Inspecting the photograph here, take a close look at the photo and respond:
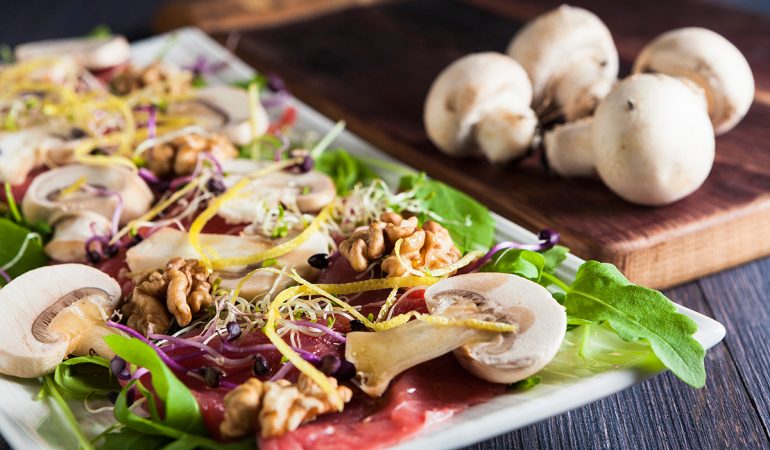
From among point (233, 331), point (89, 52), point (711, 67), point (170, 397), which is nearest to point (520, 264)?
point (233, 331)

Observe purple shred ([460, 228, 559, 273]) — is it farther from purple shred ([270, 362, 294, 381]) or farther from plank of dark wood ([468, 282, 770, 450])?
purple shred ([270, 362, 294, 381])

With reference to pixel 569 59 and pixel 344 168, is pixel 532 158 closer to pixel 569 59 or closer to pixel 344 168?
pixel 569 59

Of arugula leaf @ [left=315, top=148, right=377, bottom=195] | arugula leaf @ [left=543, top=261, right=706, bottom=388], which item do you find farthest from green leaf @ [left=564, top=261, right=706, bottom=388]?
arugula leaf @ [left=315, top=148, right=377, bottom=195]

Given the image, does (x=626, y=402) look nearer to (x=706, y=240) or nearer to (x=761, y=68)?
(x=706, y=240)

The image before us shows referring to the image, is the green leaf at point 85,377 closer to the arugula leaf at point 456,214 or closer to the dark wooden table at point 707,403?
the dark wooden table at point 707,403

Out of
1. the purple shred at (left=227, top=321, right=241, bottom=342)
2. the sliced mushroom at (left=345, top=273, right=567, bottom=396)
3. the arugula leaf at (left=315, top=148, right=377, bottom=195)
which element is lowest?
the arugula leaf at (left=315, top=148, right=377, bottom=195)
